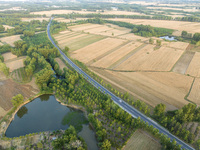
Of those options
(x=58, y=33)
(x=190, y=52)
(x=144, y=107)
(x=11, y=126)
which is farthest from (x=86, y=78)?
(x=58, y=33)

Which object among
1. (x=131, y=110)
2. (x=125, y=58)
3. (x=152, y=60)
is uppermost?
(x=152, y=60)

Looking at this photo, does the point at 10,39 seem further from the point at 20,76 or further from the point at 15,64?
the point at 20,76

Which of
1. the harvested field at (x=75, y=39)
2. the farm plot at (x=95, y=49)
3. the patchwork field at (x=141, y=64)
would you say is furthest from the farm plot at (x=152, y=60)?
the harvested field at (x=75, y=39)

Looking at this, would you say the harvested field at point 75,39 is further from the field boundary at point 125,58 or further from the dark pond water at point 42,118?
the dark pond water at point 42,118

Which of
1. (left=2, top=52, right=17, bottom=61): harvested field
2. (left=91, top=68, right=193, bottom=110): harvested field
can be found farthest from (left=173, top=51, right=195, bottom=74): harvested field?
(left=2, top=52, right=17, bottom=61): harvested field

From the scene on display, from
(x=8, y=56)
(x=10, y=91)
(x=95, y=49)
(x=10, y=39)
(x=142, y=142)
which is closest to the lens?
(x=142, y=142)

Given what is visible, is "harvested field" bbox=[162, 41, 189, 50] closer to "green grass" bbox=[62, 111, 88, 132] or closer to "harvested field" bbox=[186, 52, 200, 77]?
"harvested field" bbox=[186, 52, 200, 77]

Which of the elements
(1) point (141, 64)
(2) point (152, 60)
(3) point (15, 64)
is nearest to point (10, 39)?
(3) point (15, 64)
